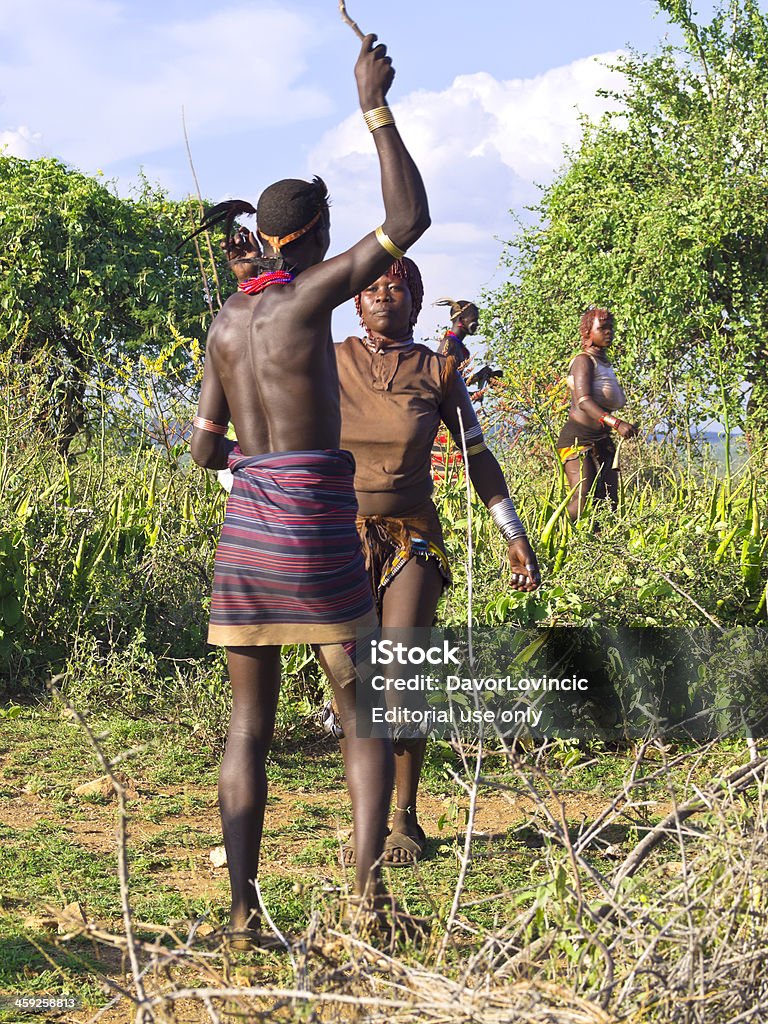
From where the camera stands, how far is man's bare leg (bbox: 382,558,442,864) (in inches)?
161

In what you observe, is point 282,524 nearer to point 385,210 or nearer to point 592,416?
point 385,210

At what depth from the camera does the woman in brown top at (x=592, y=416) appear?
27.3ft

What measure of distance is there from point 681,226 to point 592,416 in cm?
647

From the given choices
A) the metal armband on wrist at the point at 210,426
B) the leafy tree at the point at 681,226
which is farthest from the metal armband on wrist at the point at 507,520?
the leafy tree at the point at 681,226

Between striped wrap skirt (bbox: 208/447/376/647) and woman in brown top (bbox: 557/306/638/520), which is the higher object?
woman in brown top (bbox: 557/306/638/520)

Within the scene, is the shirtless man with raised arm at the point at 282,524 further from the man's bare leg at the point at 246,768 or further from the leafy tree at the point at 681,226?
the leafy tree at the point at 681,226

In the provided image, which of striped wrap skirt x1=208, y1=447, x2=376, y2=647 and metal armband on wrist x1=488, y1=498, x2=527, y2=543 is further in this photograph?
metal armband on wrist x1=488, y1=498, x2=527, y2=543

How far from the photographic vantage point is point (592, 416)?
27.5 ft

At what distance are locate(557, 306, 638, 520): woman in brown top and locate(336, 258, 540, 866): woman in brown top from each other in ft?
13.4

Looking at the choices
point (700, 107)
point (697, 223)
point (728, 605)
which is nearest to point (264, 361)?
point (728, 605)

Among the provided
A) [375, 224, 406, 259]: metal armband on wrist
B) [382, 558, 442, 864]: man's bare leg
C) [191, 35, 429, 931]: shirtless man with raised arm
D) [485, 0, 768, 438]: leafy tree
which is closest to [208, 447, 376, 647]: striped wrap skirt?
[191, 35, 429, 931]: shirtless man with raised arm

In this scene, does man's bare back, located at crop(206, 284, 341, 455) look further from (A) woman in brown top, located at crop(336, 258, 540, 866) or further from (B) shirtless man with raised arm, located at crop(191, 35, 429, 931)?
(A) woman in brown top, located at crop(336, 258, 540, 866)

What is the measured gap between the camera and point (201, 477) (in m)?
6.80

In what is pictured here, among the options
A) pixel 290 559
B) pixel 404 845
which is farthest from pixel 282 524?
pixel 404 845
